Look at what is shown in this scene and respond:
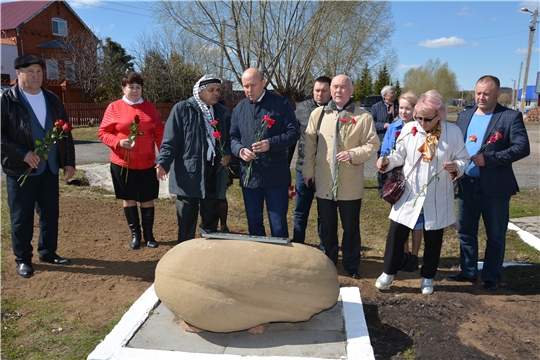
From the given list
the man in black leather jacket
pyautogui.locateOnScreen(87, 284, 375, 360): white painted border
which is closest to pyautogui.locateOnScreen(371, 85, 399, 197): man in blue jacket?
pyautogui.locateOnScreen(87, 284, 375, 360): white painted border

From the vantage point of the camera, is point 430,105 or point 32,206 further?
point 32,206

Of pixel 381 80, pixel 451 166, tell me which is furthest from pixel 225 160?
pixel 381 80

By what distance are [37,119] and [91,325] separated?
2195 millimetres

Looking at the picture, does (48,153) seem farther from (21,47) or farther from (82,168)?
(21,47)

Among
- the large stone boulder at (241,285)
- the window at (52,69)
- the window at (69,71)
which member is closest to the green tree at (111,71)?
the window at (69,71)

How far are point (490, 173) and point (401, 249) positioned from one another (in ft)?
3.60

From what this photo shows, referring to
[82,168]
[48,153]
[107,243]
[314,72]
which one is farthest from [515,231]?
[314,72]

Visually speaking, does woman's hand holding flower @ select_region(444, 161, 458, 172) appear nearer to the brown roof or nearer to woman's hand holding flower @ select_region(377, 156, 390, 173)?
woman's hand holding flower @ select_region(377, 156, 390, 173)

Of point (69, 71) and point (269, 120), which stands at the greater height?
point (69, 71)

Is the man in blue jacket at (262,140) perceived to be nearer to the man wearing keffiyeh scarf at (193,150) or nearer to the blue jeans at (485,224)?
the man wearing keffiyeh scarf at (193,150)

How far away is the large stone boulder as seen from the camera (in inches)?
122

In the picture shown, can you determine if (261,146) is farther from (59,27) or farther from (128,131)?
(59,27)

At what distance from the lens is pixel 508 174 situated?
14.0 feet

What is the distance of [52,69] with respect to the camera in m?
33.4
